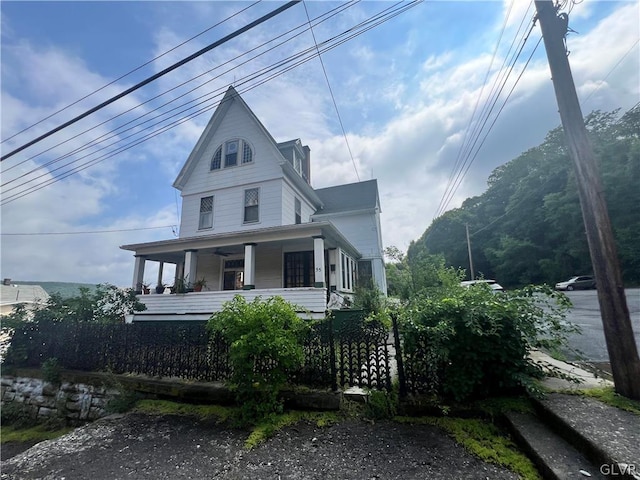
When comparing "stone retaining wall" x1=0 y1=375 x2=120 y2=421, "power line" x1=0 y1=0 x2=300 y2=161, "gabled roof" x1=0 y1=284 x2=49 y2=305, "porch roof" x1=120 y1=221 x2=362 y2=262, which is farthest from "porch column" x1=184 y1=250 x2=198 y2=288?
"gabled roof" x1=0 y1=284 x2=49 y2=305

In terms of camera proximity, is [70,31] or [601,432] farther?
[70,31]

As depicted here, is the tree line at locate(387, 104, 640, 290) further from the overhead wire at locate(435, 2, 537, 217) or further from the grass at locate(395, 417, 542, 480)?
A: the grass at locate(395, 417, 542, 480)

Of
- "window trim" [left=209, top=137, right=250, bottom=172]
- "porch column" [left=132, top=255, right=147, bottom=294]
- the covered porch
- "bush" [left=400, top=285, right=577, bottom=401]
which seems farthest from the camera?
"window trim" [left=209, top=137, right=250, bottom=172]

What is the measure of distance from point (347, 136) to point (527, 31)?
18.3 ft

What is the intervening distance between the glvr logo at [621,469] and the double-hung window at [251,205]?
425 inches

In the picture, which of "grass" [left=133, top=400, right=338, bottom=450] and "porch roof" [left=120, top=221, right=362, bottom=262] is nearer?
"grass" [left=133, top=400, right=338, bottom=450]

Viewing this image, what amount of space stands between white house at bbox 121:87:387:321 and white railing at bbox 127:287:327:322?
3 cm

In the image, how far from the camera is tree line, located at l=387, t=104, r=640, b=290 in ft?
61.4

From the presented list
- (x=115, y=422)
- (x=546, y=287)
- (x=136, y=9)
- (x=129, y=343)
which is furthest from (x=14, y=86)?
(x=546, y=287)

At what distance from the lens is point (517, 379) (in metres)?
3.06

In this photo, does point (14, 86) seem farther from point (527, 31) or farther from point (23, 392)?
point (527, 31)

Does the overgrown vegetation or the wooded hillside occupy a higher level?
the wooded hillside

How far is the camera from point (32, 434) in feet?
17.2

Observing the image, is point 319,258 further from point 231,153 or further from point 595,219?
point 231,153
